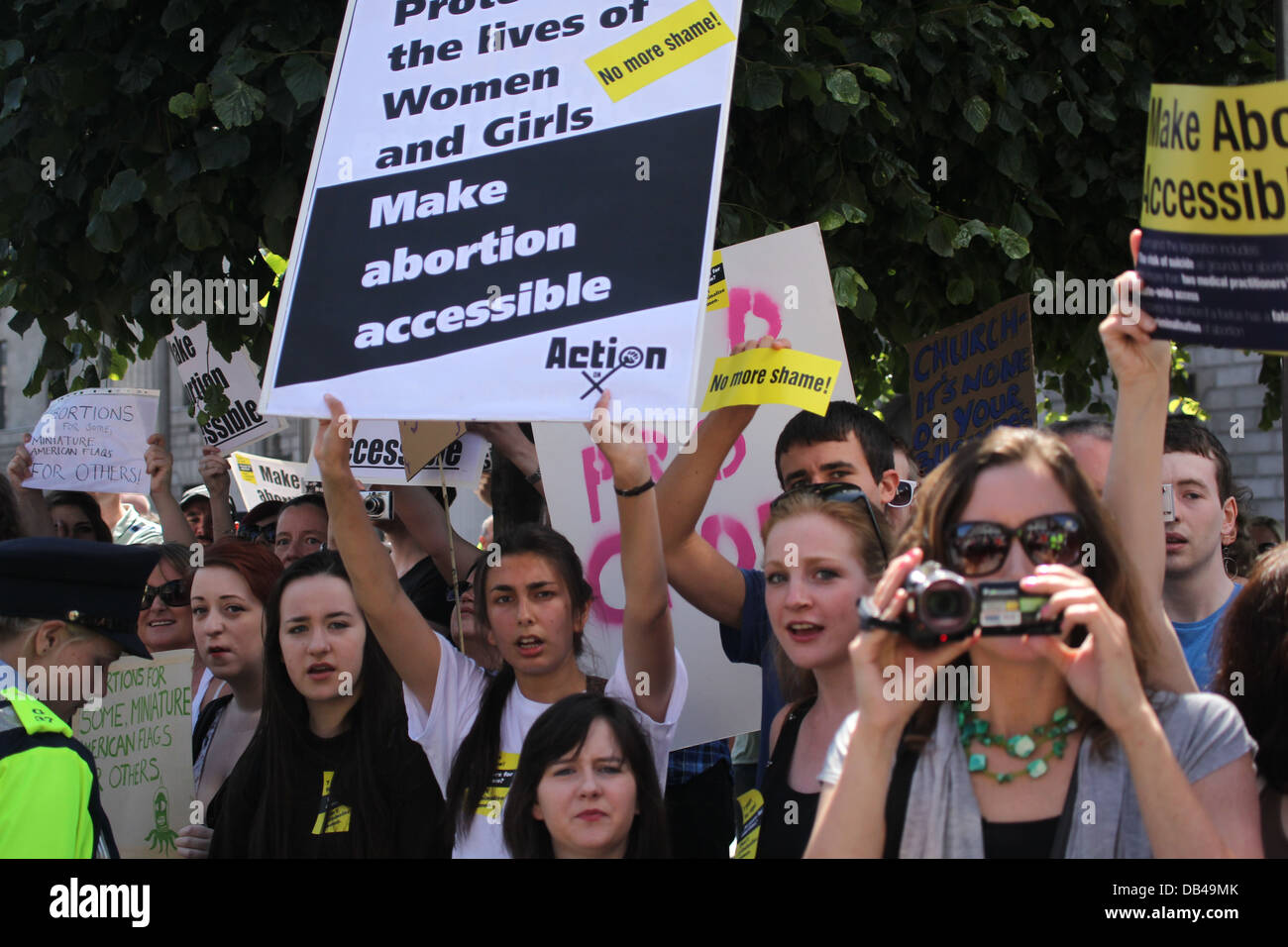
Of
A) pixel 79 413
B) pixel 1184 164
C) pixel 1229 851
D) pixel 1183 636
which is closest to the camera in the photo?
pixel 1229 851

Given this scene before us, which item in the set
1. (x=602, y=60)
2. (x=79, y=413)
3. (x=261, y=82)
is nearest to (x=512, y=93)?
(x=602, y=60)

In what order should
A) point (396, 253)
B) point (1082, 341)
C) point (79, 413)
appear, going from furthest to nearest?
1. point (79, 413)
2. point (1082, 341)
3. point (396, 253)

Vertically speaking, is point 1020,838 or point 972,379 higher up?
point 972,379

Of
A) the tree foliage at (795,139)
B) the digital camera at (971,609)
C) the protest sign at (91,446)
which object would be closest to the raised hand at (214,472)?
the protest sign at (91,446)

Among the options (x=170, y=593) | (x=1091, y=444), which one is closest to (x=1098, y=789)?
(x=1091, y=444)

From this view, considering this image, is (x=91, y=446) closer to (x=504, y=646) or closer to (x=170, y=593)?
(x=170, y=593)

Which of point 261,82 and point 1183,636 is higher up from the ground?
point 261,82

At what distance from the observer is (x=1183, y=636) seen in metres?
3.43

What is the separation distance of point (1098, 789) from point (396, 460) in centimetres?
317

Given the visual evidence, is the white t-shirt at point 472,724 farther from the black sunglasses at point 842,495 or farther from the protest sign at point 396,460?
the protest sign at point 396,460

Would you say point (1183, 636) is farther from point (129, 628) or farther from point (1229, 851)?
point (129, 628)

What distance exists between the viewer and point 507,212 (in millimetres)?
3057
